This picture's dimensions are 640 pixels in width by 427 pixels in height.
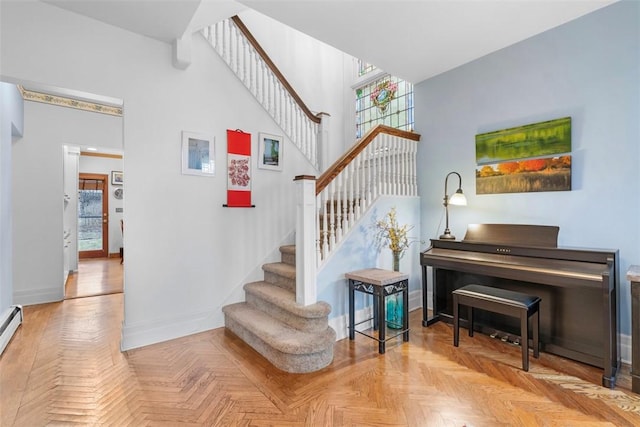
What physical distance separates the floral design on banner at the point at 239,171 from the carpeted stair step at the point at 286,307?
1.23 meters

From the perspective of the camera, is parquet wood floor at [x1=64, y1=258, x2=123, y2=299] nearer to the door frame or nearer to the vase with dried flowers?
the door frame

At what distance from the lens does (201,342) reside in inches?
118

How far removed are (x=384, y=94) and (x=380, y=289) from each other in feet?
11.8

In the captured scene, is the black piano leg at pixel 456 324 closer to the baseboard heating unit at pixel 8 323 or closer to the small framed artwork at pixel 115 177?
the baseboard heating unit at pixel 8 323

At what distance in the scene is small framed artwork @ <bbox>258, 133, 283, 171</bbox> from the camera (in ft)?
12.4

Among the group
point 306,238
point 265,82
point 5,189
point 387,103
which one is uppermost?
point 387,103

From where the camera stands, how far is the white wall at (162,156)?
2.57 m

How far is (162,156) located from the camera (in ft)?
10.1

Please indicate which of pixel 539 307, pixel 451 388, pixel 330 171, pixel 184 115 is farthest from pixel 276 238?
pixel 539 307

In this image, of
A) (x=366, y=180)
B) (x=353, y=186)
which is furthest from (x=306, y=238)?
(x=366, y=180)

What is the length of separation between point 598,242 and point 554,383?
4.30 ft

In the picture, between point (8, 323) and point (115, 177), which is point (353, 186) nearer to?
point (8, 323)

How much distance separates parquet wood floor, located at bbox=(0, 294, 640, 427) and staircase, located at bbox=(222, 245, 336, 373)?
0.31ft

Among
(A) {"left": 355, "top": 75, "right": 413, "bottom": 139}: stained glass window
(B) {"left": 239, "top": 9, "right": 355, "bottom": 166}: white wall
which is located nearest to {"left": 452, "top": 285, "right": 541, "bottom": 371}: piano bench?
(B) {"left": 239, "top": 9, "right": 355, "bottom": 166}: white wall
